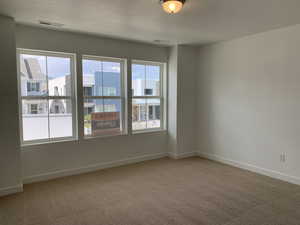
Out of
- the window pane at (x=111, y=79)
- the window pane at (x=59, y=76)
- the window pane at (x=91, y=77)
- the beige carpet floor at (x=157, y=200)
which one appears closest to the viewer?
the beige carpet floor at (x=157, y=200)

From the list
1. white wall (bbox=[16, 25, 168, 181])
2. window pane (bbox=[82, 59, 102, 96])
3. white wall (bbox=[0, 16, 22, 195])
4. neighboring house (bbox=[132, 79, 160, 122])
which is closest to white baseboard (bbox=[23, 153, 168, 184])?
white wall (bbox=[16, 25, 168, 181])

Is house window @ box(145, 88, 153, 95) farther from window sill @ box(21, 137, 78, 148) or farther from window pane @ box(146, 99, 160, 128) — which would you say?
window sill @ box(21, 137, 78, 148)

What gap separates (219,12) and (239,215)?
2486mm

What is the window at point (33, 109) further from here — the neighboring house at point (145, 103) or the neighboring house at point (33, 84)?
the neighboring house at point (145, 103)

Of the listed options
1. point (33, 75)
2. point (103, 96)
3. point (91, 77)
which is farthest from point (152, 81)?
point (33, 75)

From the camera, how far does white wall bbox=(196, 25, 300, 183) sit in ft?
11.1

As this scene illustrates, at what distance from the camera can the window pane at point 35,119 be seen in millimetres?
3486

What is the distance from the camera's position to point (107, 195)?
10.0 ft

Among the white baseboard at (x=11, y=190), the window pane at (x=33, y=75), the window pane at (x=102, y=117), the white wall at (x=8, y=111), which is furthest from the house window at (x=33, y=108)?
the white baseboard at (x=11, y=190)

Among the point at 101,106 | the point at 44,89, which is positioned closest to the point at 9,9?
the point at 44,89

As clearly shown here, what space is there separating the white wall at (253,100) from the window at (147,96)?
0.91m

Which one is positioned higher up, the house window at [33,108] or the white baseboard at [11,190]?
the house window at [33,108]

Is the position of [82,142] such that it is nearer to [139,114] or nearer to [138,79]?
[139,114]

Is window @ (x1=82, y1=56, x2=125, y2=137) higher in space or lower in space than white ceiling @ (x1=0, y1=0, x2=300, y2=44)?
lower
